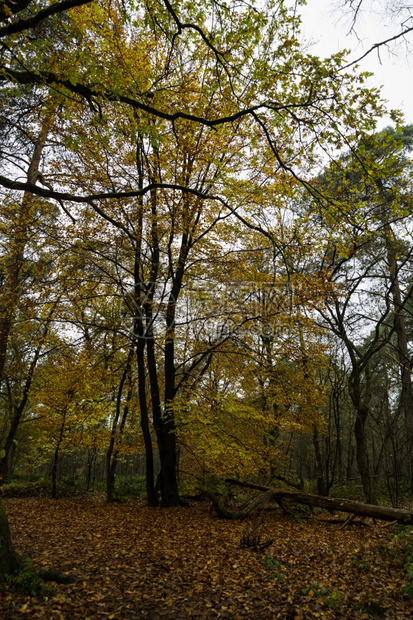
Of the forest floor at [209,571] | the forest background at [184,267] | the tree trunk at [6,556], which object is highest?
the forest background at [184,267]

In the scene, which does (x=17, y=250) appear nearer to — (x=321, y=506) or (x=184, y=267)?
(x=184, y=267)

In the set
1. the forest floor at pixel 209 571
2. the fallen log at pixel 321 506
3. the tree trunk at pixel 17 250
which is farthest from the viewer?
the tree trunk at pixel 17 250

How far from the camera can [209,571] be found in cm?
523

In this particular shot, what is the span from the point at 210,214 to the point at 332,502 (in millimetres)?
8702

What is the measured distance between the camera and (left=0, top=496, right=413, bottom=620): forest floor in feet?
12.9

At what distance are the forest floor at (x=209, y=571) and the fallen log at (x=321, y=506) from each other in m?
0.43

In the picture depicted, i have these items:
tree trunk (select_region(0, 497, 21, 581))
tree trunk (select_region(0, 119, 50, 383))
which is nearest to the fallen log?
tree trunk (select_region(0, 497, 21, 581))

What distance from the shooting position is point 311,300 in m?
8.62

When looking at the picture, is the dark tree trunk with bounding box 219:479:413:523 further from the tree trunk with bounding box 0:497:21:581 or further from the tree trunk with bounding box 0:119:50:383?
the tree trunk with bounding box 0:119:50:383

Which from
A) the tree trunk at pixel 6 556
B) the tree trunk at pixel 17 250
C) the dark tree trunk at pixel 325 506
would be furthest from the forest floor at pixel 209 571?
the tree trunk at pixel 17 250

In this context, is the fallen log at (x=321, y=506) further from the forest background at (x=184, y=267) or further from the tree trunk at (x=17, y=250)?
the tree trunk at (x=17, y=250)

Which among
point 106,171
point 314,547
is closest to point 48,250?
point 106,171

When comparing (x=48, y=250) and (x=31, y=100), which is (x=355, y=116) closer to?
(x=31, y=100)

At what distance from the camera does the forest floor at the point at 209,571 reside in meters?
3.93
